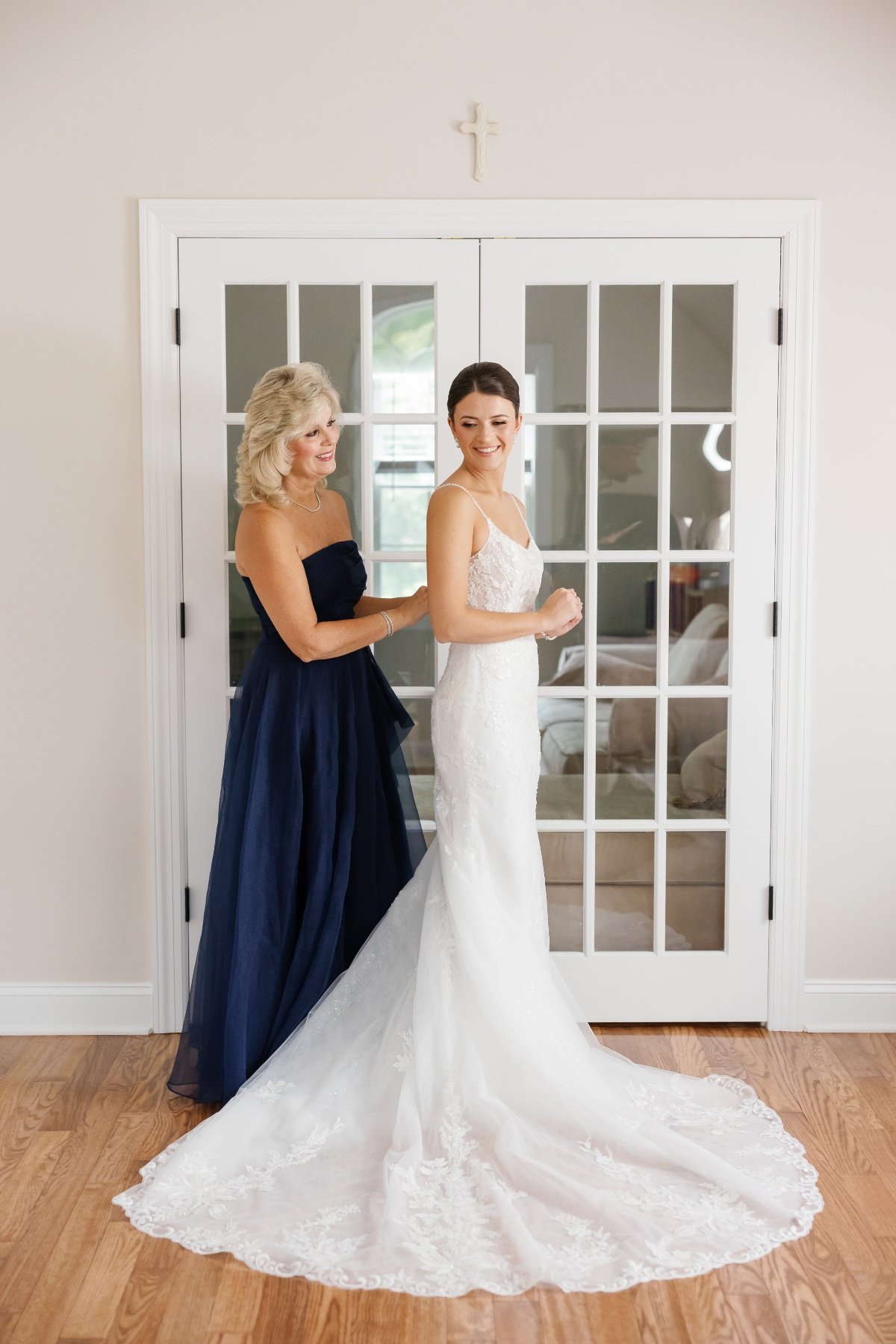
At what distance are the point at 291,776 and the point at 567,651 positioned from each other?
35.3 inches

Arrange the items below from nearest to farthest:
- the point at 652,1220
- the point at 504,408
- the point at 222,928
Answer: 1. the point at 652,1220
2. the point at 504,408
3. the point at 222,928

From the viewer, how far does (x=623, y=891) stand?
10.2 ft

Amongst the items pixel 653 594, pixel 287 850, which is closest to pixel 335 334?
pixel 653 594

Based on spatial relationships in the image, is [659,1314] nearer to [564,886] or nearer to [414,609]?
[564,886]

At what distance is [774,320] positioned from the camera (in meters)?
2.96

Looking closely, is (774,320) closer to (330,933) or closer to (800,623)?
(800,623)

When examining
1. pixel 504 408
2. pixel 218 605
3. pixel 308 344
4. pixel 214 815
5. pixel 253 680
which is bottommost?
pixel 214 815

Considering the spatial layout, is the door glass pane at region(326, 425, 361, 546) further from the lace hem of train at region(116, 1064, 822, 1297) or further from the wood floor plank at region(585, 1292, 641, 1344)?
the wood floor plank at region(585, 1292, 641, 1344)

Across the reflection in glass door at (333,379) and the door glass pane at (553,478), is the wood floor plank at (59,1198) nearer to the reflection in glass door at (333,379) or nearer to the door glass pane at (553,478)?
the reflection in glass door at (333,379)

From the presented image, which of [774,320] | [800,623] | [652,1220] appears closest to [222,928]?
[652,1220]

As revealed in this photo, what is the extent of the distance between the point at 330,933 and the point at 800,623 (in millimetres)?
1547

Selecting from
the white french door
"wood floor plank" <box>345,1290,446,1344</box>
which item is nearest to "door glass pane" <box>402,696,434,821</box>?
the white french door

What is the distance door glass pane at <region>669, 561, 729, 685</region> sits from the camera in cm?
303

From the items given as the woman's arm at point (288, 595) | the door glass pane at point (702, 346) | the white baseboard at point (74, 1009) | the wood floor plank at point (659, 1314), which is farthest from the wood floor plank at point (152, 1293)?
the door glass pane at point (702, 346)
